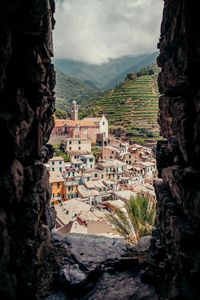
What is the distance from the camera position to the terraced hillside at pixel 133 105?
8855 cm

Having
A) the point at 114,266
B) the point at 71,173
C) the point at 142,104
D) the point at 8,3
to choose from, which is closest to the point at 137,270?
the point at 114,266

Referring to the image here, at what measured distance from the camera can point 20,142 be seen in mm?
7816

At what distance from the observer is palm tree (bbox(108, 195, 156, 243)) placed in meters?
15.5

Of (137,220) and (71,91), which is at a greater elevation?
(71,91)

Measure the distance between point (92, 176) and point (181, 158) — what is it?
139 ft

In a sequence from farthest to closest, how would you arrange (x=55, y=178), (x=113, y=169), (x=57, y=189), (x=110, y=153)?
1. (x=110, y=153)
2. (x=113, y=169)
3. (x=55, y=178)
4. (x=57, y=189)

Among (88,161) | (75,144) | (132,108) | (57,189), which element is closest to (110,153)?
(75,144)

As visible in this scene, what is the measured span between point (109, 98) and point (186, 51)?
94.5m

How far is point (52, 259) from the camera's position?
41.4 feet

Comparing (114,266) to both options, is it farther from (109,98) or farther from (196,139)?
(109,98)

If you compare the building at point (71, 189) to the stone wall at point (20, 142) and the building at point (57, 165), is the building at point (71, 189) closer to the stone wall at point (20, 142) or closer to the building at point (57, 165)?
the building at point (57, 165)

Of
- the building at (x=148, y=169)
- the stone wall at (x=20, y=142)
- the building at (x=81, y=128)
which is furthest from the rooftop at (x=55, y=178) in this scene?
the stone wall at (x=20, y=142)

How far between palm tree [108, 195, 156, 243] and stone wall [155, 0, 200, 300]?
150 inches

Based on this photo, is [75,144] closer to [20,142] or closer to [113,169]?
[113,169]
